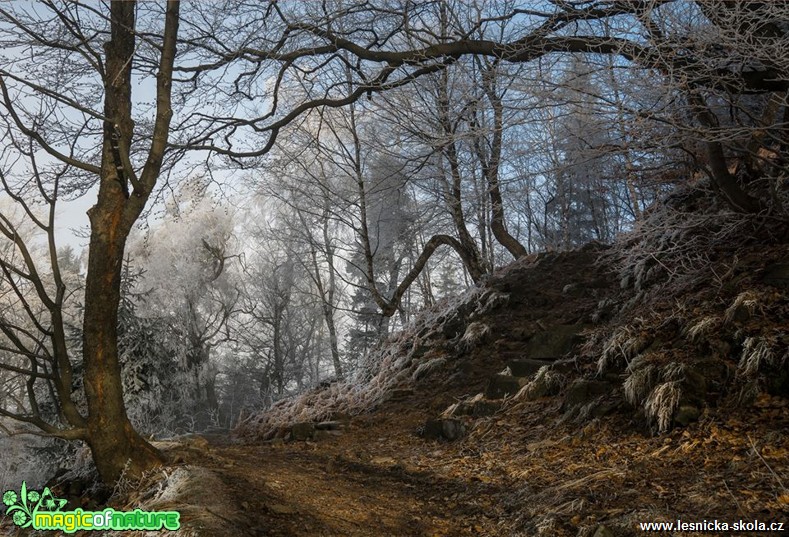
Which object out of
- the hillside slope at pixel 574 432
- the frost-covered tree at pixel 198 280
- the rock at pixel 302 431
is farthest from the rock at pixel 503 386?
the frost-covered tree at pixel 198 280

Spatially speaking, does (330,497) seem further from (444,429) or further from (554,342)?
(554,342)

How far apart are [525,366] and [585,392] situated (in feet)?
5.07

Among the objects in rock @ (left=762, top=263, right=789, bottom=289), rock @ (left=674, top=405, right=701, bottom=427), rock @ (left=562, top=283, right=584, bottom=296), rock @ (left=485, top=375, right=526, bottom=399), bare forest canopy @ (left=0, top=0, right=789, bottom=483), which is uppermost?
bare forest canopy @ (left=0, top=0, right=789, bottom=483)

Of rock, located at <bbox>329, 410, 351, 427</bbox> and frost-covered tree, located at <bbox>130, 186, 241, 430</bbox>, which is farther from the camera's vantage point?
frost-covered tree, located at <bbox>130, 186, 241, 430</bbox>

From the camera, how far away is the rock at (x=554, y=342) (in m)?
6.59

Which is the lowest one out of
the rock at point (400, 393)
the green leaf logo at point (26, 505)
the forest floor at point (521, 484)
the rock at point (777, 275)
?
the forest floor at point (521, 484)

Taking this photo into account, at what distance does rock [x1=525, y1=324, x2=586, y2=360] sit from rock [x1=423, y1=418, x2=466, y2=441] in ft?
5.25

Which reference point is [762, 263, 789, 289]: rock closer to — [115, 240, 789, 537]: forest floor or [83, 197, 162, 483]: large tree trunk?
[115, 240, 789, 537]: forest floor

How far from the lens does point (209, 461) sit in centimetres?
412

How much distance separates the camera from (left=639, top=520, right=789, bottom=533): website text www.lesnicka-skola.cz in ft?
7.70

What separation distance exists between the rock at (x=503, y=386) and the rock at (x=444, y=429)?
70 cm

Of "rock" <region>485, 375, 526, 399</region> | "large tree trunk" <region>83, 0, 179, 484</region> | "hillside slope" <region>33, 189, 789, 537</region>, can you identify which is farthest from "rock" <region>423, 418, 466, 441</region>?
"large tree trunk" <region>83, 0, 179, 484</region>

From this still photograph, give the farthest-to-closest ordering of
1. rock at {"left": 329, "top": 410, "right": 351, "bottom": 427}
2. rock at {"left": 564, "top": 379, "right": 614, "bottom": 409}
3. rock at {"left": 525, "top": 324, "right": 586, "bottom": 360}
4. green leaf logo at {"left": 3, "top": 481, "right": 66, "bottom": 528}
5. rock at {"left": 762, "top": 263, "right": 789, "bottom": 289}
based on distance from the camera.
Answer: rock at {"left": 329, "top": 410, "right": 351, "bottom": 427} < rock at {"left": 525, "top": 324, "right": 586, "bottom": 360} < rock at {"left": 564, "top": 379, "right": 614, "bottom": 409} < rock at {"left": 762, "top": 263, "right": 789, "bottom": 289} < green leaf logo at {"left": 3, "top": 481, "right": 66, "bottom": 528}

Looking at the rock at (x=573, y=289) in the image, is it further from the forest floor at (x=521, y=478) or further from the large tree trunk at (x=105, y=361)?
the large tree trunk at (x=105, y=361)
